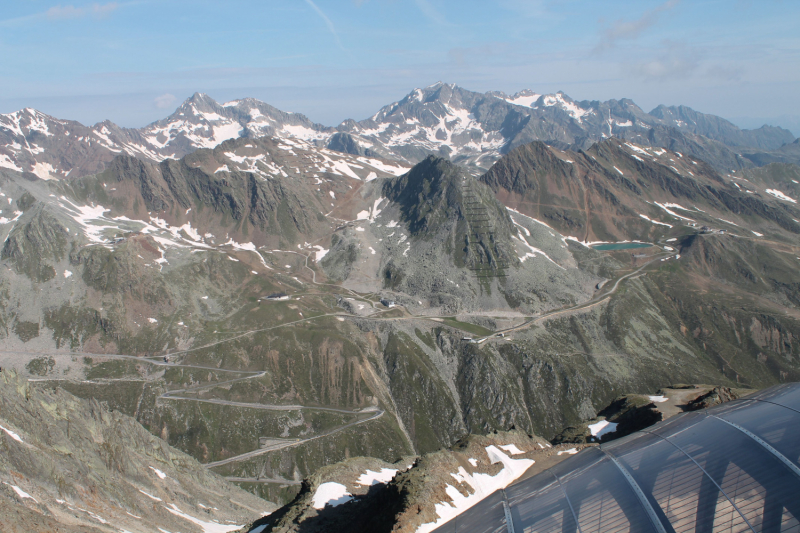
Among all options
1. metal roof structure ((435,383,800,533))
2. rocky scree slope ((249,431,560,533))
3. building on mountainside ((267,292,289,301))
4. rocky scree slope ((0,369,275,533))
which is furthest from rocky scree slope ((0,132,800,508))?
metal roof structure ((435,383,800,533))

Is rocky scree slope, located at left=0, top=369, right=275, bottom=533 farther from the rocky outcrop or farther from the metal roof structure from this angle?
the rocky outcrop

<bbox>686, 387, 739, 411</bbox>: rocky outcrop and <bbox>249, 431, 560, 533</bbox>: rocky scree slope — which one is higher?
<bbox>249, 431, 560, 533</bbox>: rocky scree slope

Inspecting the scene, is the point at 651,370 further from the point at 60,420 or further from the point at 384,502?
the point at 60,420

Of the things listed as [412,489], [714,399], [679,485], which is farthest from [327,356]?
[679,485]

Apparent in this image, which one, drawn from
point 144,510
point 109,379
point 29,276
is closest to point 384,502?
point 144,510

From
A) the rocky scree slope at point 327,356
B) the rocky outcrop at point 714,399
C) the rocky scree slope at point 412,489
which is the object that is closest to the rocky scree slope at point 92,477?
the rocky scree slope at point 412,489

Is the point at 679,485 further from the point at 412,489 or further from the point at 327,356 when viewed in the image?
the point at 327,356
